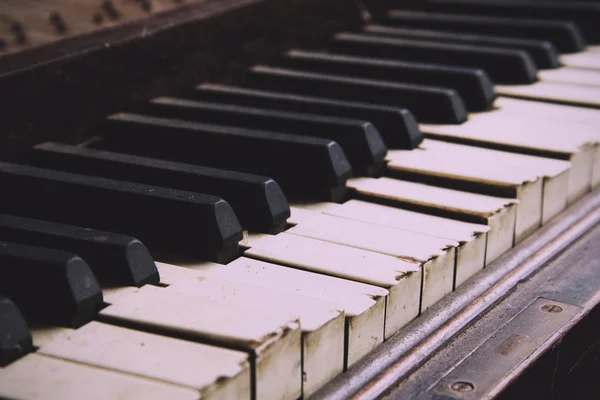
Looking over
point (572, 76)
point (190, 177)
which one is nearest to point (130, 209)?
point (190, 177)

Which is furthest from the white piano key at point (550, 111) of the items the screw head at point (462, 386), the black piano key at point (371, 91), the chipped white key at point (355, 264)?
the screw head at point (462, 386)

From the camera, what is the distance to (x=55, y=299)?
3.40 feet

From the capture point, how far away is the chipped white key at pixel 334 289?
1.08m

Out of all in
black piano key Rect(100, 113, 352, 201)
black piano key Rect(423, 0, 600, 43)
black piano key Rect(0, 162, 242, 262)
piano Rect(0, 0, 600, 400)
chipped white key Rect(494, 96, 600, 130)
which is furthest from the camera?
black piano key Rect(423, 0, 600, 43)

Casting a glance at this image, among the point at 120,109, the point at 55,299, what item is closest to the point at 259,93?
the point at 120,109

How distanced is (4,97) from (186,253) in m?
0.45

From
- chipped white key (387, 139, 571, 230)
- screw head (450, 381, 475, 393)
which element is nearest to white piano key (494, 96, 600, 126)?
chipped white key (387, 139, 571, 230)

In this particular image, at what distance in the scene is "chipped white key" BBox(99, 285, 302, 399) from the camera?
96 cm

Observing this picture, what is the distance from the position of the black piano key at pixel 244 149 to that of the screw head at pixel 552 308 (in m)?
0.37

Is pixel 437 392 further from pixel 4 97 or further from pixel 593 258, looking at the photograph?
pixel 4 97

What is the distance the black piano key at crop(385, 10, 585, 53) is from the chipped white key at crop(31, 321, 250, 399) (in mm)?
1617

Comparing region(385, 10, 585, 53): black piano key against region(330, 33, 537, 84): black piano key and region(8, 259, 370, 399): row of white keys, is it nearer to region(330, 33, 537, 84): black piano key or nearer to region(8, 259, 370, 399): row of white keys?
region(330, 33, 537, 84): black piano key

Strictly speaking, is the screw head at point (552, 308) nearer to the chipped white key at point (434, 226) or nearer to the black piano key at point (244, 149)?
the chipped white key at point (434, 226)

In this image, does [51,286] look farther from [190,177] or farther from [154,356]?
[190,177]
